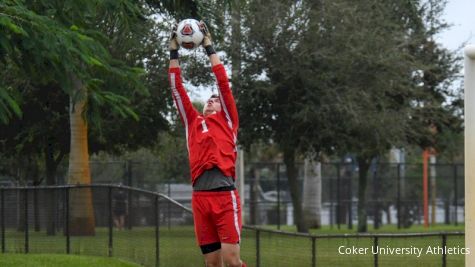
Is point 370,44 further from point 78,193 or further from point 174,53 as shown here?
point 174,53

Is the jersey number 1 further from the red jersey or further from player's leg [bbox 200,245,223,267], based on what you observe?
player's leg [bbox 200,245,223,267]

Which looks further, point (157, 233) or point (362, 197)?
point (362, 197)

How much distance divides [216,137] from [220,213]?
61 cm

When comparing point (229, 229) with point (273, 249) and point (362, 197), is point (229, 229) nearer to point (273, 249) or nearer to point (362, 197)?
point (273, 249)

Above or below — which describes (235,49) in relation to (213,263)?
above

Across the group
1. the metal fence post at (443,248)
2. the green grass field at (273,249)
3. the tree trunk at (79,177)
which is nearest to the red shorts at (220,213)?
the tree trunk at (79,177)

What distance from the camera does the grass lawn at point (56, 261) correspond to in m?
14.2

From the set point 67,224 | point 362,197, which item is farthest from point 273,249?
point 362,197

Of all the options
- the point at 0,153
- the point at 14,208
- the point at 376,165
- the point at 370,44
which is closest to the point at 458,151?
the point at 376,165

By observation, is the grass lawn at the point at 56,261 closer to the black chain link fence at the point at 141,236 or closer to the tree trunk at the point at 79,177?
the black chain link fence at the point at 141,236

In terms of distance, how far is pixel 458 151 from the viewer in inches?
1613

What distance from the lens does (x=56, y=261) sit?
572 inches

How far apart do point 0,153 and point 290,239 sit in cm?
1601

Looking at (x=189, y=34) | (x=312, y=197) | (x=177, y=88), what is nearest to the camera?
(x=189, y=34)
